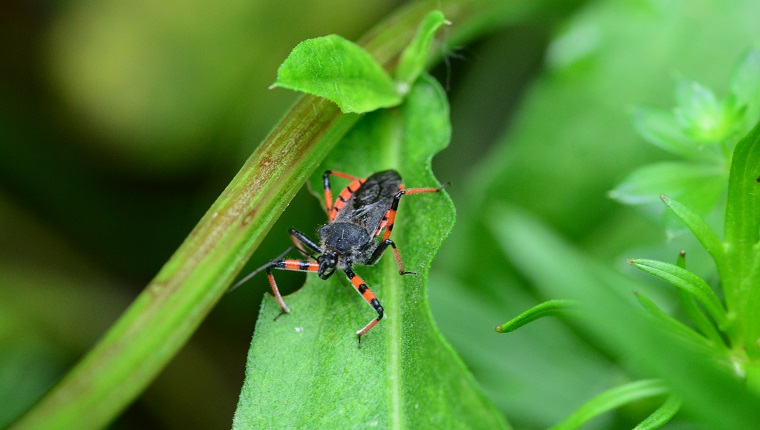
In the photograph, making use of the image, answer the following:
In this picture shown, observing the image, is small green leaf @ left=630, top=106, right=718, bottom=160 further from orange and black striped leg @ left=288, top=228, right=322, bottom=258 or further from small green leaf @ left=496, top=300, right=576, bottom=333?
orange and black striped leg @ left=288, top=228, right=322, bottom=258

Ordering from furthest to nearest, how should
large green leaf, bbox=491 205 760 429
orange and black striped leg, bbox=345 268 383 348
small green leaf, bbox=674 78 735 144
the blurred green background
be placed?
the blurred green background
small green leaf, bbox=674 78 735 144
orange and black striped leg, bbox=345 268 383 348
large green leaf, bbox=491 205 760 429

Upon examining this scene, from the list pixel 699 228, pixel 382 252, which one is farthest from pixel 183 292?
pixel 699 228

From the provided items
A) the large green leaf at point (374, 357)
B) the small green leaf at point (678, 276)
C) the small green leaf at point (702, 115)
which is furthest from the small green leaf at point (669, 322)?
the small green leaf at point (702, 115)

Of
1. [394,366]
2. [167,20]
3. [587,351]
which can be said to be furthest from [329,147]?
[167,20]

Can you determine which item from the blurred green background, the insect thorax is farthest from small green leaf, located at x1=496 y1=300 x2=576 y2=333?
the blurred green background

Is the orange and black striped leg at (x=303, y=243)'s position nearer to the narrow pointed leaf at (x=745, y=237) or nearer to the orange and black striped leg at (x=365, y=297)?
the orange and black striped leg at (x=365, y=297)
